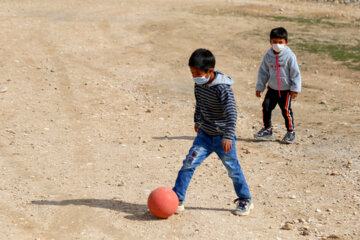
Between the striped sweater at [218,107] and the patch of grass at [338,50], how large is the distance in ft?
27.8

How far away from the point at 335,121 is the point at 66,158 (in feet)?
15.4

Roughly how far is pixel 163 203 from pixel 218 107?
43.3 inches

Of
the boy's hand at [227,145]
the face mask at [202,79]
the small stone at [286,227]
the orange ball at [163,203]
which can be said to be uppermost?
the face mask at [202,79]

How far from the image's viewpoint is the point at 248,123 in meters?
10.0

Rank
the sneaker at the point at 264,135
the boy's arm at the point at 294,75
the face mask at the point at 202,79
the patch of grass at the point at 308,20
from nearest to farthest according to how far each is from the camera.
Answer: the face mask at the point at 202,79
the boy's arm at the point at 294,75
the sneaker at the point at 264,135
the patch of grass at the point at 308,20

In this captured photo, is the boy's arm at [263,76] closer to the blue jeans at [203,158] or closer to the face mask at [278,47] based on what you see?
the face mask at [278,47]

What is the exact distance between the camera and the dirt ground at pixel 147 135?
237 inches

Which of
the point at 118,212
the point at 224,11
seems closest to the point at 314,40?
the point at 224,11

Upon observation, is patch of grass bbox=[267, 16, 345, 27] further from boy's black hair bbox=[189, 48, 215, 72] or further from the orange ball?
the orange ball

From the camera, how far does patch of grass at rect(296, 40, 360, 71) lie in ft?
45.9

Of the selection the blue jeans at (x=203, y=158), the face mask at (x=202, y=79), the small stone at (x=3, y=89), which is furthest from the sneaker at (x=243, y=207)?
the small stone at (x=3, y=89)

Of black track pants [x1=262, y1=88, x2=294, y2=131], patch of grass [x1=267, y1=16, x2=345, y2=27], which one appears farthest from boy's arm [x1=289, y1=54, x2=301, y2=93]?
patch of grass [x1=267, y1=16, x2=345, y2=27]

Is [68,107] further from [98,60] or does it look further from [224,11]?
[224,11]

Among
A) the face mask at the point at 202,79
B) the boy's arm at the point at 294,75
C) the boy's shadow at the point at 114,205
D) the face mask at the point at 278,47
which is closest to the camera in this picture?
the face mask at the point at 202,79
